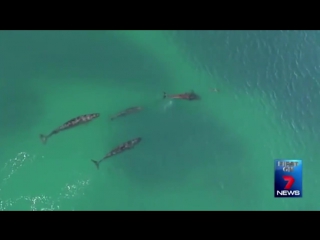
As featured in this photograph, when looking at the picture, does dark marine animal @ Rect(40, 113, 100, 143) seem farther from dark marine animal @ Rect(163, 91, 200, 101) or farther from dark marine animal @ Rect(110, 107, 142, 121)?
dark marine animal @ Rect(163, 91, 200, 101)

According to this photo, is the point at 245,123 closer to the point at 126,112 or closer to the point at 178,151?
the point at 178,151

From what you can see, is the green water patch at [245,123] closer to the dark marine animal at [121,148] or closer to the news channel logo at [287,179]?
the news channel logo at [287,179]

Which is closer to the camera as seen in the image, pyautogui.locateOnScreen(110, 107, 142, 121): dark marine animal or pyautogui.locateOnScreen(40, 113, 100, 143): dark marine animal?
pyautogui.locateOnScreen(40, 113, 100, 143): dark marine animal

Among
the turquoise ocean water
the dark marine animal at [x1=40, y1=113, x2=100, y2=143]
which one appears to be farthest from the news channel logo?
the dark marine animal at [x1=40, y1=113, x2=100, y2=143]

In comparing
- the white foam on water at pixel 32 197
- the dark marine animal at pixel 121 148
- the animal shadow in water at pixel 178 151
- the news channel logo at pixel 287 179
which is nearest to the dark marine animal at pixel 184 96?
the animal shadow in water at pixel 178 151

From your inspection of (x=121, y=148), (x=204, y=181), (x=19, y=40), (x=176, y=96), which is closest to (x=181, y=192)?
(x=204, y=181)

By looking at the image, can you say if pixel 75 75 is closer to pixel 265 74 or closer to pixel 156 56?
pixel 156 56
